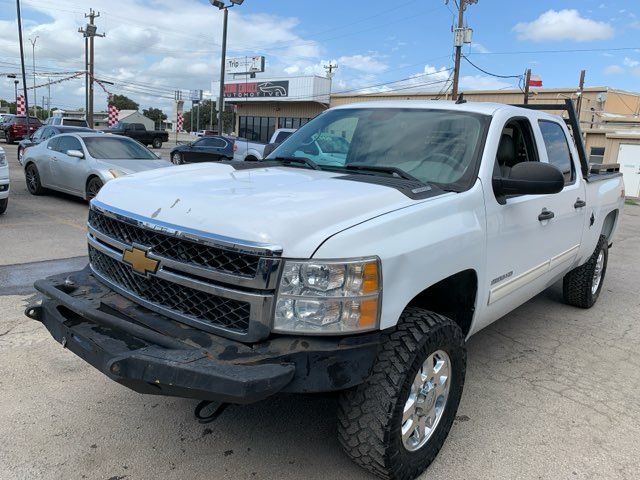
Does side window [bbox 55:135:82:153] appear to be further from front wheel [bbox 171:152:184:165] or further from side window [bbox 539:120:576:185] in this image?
front wheel [bbox 171:152:184:165]

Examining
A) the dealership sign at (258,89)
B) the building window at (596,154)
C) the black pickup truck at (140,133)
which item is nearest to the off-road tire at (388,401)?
the building window at (596,154)

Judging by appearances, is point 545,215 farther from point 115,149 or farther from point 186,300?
point 115,149

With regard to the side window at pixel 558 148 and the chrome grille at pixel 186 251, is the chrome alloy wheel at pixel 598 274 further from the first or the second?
the chrome grille at pixel 186 251

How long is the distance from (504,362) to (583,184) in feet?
5.70

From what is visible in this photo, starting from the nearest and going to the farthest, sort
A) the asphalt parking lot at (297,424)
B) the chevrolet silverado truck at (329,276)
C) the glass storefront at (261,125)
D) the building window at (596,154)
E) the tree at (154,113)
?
1. the chevrolet silverado truck at (329,276)
2. the asphalt parking lot at (297,424)
3. the building window at (596,154)
4. the glass storefront at (261,125)
5. the tree at (154,113)

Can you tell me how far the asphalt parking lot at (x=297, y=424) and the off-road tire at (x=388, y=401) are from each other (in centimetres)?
29

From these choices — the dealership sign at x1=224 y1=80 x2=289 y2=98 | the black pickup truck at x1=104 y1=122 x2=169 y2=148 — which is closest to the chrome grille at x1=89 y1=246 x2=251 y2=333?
the black pickup truck at x1=104 y1=122 x2=169 y2=148

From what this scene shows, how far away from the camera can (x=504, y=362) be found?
13.9 ft

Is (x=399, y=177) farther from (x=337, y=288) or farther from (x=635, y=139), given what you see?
(x=635, y=139)

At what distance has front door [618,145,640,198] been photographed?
25688 mm

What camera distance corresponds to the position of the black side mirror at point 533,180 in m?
3.07

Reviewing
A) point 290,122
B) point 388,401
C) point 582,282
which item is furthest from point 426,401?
point 290,122

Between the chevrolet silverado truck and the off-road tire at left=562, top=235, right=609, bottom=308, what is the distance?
6.97ft

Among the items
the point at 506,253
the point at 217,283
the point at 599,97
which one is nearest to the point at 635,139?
the point at 599,97
